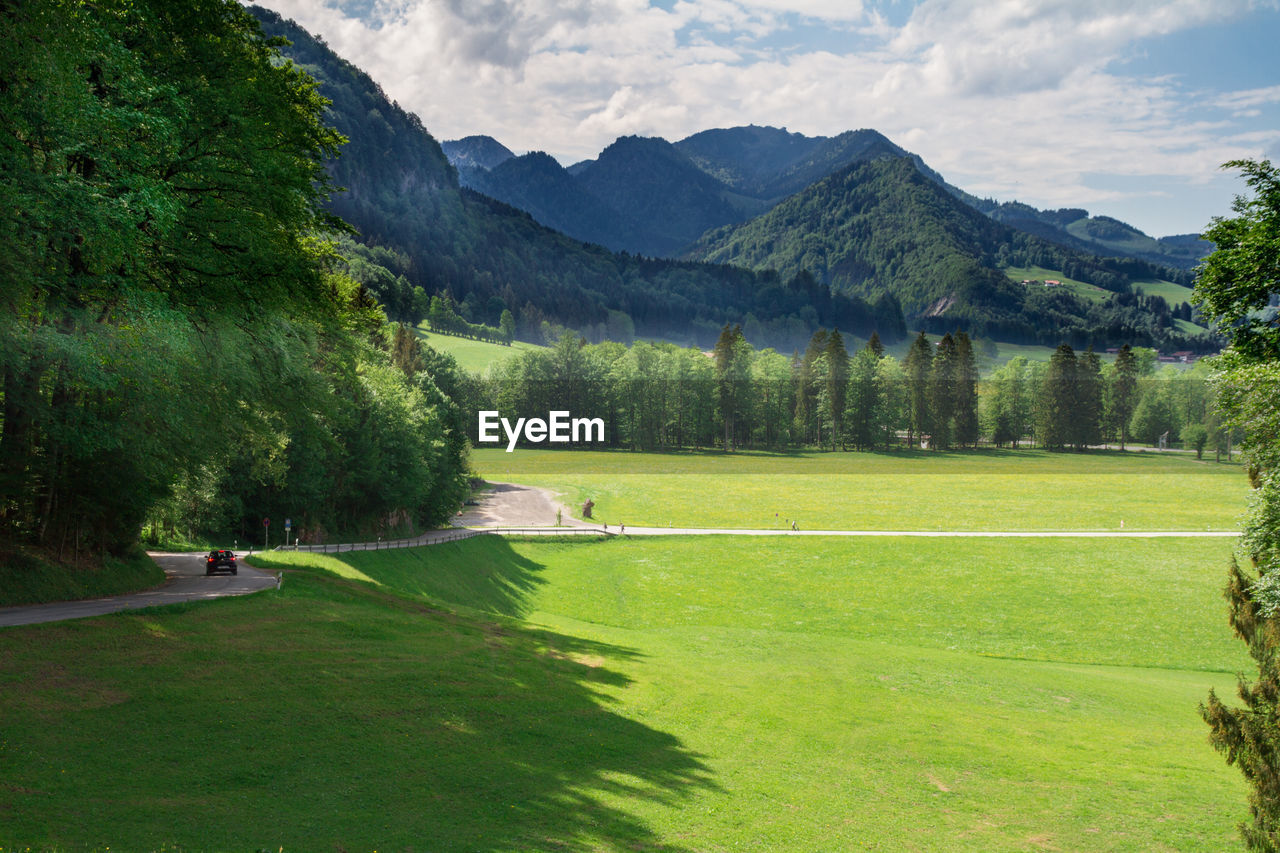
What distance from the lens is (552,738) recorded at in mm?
18141

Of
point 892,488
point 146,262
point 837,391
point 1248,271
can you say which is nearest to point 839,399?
point 837,391

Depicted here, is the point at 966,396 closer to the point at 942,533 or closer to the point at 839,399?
the point at 839,399

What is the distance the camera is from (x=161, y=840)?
1046 centimetres

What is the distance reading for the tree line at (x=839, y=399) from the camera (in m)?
133

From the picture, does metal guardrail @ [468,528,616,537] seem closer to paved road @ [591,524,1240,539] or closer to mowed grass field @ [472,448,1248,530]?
paved road @ [591,524,1240,539]

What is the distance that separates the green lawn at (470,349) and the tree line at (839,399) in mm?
25400

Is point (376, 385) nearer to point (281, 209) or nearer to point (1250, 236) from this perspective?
point (281, 209)

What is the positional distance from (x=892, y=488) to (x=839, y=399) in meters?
45.1

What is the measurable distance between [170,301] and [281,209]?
4803mm

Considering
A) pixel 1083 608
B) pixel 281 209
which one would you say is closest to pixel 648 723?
pixel 281 209

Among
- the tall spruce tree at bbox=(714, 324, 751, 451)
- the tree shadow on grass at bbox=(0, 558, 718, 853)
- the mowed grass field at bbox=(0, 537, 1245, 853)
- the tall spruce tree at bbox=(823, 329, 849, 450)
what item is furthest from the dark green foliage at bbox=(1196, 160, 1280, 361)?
the tall spruce tree at bbox=(823, 329, 849, 450)

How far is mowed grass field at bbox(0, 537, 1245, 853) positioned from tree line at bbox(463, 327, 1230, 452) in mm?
94975

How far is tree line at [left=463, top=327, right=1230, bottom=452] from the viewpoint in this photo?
436 ft

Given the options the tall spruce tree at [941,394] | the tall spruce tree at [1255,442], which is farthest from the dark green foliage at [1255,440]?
the tall spruce tree at [941,394]
